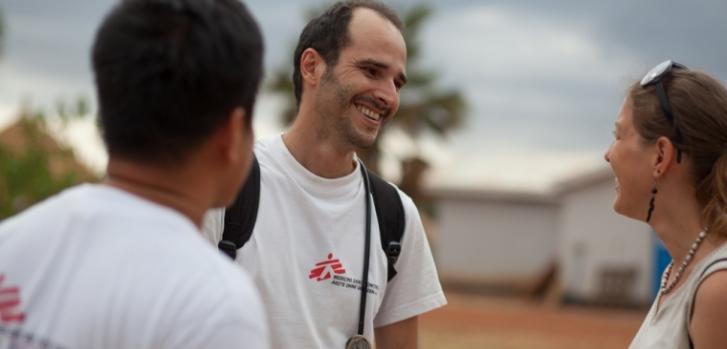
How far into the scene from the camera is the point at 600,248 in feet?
116

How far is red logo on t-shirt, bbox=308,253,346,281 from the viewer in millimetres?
3537

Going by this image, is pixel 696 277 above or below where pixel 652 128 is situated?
below

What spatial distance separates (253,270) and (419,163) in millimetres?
29616

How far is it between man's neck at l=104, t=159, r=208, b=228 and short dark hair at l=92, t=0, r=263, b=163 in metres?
0.02

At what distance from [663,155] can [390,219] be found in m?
0.97

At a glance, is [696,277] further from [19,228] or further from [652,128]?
[19,228]

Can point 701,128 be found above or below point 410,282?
above

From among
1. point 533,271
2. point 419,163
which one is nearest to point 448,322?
point 419,163

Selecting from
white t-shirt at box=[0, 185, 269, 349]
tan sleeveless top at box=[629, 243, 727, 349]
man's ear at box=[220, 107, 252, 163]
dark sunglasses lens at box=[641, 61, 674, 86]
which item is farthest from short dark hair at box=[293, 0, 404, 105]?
white t-shirt at box=[0, 185, 269, 349]

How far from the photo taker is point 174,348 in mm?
1681

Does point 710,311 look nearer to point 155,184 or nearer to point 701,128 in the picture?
point 701,128

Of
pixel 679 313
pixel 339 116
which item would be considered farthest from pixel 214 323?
pixel 339 116

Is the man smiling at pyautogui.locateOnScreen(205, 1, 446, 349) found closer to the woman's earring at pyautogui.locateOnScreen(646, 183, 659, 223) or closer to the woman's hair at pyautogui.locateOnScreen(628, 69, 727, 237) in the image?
the woman's earring at pyautogui.locateOnScreen(646, 183, 659, 223)

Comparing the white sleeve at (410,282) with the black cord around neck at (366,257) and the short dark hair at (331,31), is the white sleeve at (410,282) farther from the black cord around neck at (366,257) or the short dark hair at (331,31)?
the short dark hair at (331,31)
